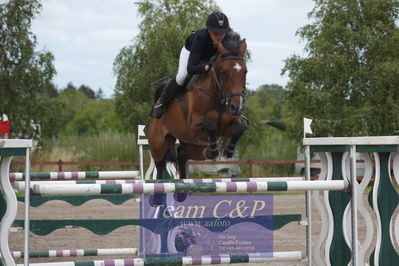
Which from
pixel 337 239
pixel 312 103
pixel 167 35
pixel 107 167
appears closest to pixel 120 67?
pixel 167 35

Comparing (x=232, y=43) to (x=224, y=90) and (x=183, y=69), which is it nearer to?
(x=224, y=90)

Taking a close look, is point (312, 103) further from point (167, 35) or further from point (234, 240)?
point (234, 240)

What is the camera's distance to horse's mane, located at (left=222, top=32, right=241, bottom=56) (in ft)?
15.2

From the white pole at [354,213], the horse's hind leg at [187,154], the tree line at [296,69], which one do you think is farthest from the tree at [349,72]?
the white pole at [354,213]

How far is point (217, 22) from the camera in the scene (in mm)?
4703

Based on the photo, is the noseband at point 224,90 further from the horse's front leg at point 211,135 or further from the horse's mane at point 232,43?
the horse's front leg at point 211,135

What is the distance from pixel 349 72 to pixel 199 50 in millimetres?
11789

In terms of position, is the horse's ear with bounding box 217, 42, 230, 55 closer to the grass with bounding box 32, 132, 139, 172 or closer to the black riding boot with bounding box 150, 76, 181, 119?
the black riding boot with bounding box 150, 76, 181, 119

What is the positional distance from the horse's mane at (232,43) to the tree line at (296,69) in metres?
10.7

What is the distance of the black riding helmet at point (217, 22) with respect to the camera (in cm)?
470

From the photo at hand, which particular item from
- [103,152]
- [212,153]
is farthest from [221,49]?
[103,152]

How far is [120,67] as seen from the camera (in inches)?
664

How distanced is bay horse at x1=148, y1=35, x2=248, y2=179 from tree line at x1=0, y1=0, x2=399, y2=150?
9.61m

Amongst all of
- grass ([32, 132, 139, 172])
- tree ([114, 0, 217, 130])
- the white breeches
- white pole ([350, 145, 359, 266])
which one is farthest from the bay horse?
grass ([32, 132, 139, 172])
